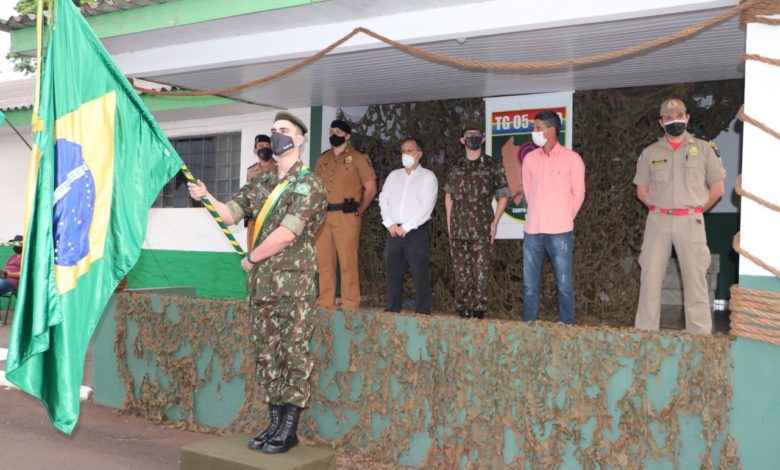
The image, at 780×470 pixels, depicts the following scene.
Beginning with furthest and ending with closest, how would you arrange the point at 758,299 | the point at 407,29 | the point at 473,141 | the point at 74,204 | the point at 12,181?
the point at 12,181, the point at 473,141, the point at 407,29, the point at 758,299, the point at 74,204

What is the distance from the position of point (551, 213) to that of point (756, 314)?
1922mm

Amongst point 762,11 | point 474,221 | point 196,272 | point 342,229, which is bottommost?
point 196,272

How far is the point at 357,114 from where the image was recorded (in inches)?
337

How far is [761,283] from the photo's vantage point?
11.8 feet

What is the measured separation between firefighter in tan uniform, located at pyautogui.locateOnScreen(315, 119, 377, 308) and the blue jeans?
6.41 ft

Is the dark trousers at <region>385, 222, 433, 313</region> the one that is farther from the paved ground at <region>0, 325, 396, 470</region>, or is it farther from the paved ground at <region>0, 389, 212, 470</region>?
the paved ground at <region>0, 389, 212, 470</region>

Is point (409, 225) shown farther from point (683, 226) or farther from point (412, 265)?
point (683, 226)

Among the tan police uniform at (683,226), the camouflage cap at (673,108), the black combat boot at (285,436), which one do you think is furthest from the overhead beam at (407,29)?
the black combat boot at (285,436)

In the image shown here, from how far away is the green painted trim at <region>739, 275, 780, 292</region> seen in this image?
355 centimetres

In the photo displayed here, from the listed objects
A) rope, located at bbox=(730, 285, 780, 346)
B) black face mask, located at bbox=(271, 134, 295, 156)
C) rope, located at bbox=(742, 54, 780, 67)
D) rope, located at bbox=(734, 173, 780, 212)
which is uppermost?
rope, located at bbox=(742, 54, 780, 67)

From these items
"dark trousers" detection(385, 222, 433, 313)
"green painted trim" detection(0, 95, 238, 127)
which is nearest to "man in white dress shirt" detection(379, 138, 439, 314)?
"dark trousers" detection(385, 222, 433, 313)

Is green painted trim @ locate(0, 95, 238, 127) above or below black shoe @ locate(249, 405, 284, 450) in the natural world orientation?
above

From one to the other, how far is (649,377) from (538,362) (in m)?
0.59

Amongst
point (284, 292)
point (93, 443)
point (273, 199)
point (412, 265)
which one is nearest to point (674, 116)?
point (412, 265)
